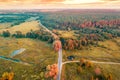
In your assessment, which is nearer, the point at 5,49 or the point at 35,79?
the point at 35,79

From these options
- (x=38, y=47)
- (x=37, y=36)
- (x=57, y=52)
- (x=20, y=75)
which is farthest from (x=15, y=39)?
(x=20, y=75)

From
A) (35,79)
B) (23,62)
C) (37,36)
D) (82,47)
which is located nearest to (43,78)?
(35,79)

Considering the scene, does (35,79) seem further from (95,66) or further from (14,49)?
(14,49)

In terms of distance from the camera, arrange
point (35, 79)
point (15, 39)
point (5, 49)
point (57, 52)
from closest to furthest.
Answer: point (35, 79), point (57, 52), point (5, 49), point (15, 39)

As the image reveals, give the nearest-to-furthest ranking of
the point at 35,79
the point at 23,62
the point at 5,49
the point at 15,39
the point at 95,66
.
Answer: the point at 35,79
the point at 95,66
the point at 23,62
the point at 5,49
the point at 15,39

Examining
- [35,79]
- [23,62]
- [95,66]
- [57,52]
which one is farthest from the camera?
[57,52]

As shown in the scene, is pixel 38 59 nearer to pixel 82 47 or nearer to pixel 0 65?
pixel 0 65

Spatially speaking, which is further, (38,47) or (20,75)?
(38,47)

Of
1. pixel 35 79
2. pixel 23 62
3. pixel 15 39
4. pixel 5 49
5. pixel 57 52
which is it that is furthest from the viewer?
pixel 15 39
